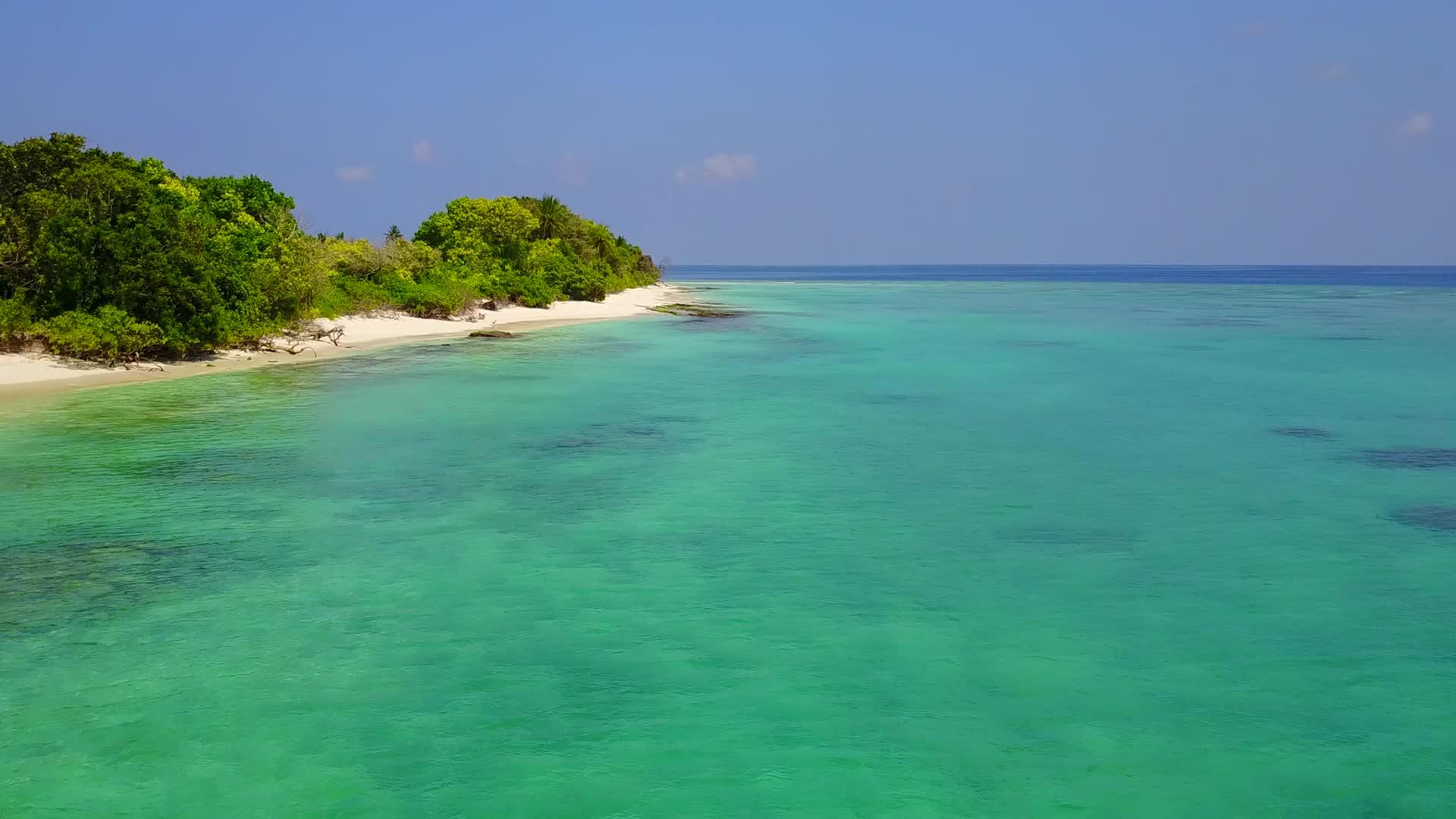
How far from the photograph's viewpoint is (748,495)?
14461mm

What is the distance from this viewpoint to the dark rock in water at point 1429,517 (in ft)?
41.8

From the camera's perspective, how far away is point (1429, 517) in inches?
522

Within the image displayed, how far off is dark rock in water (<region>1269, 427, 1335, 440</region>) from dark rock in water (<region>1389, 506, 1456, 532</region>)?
6.10m

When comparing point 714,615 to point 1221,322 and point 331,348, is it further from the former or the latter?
point 1221,322

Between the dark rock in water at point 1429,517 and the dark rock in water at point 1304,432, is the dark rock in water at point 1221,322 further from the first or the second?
the dark rock in water at point 1429,517

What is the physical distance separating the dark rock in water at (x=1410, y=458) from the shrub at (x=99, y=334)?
24.4m

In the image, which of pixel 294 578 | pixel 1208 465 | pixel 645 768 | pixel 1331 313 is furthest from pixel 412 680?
pixel 1331 313

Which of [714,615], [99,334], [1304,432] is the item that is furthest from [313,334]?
[714,615]

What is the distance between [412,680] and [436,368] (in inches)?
866

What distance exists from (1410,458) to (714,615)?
536 inches

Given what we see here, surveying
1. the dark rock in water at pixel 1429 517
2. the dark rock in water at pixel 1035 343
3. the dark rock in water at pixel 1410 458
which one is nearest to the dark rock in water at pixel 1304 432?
the dark rock in water at pixel 1410 458

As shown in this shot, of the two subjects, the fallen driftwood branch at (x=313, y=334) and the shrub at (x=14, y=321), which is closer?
the shrub at (x=14, y=321)

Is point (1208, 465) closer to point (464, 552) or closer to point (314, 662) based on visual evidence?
point (464, 552)

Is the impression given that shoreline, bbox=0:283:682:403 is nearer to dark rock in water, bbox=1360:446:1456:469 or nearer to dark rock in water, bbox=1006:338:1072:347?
dark rock in water, bbox=1006:338:1072:347
